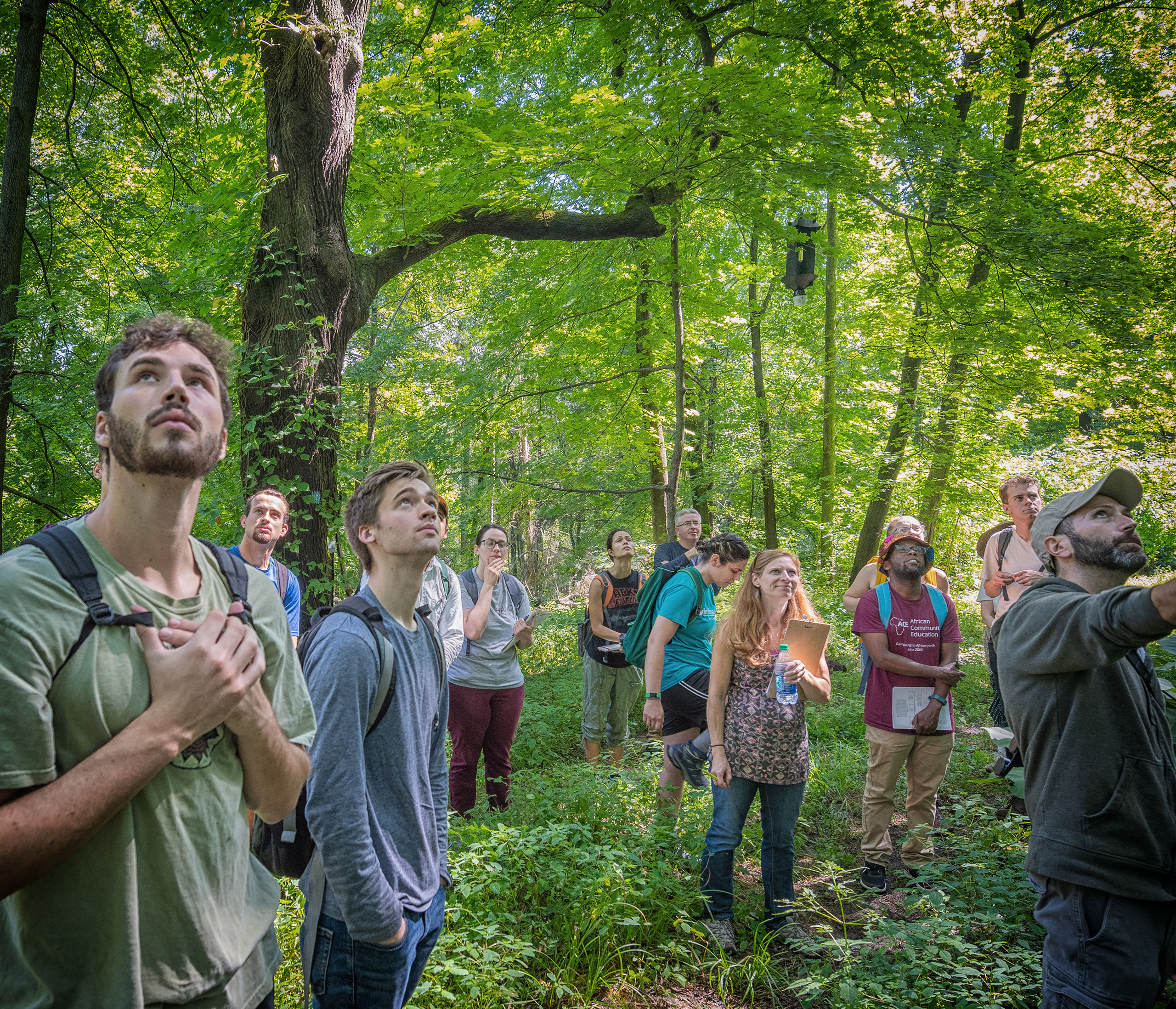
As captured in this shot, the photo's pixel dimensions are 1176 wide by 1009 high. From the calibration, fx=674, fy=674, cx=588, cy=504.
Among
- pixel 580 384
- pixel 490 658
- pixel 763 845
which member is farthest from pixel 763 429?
pixel 763 845

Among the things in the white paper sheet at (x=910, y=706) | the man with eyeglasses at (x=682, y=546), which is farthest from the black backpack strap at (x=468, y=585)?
the white paper sheet at (x=910, y=706)

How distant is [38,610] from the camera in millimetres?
1180

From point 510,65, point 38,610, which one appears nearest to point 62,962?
point 38,610

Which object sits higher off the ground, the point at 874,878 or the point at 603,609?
the point at 603,609

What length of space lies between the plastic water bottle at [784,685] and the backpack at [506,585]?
240 cm

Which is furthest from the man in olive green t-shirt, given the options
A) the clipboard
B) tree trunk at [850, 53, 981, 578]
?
tree trunk at [850, 53, 981, 578]

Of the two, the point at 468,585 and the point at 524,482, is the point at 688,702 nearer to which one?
the point at 468,585

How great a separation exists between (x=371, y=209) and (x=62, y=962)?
263 inches

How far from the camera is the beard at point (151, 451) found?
136 cm

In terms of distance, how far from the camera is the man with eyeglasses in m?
6.00

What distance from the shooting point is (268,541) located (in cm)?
446

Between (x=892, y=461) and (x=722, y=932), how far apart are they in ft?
31.7

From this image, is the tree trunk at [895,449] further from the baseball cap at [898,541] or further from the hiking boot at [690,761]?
the hiking boot at [690,761]

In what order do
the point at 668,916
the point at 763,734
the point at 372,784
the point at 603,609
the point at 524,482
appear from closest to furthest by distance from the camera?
1. the point at 372,784
2. the point at 668,916
3. the point at 763,734
4. the point at 603,609
5. the point at 524,482
